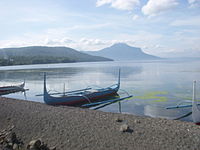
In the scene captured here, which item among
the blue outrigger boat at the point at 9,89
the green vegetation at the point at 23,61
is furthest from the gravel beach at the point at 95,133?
the green vegetation at the point at 23,61

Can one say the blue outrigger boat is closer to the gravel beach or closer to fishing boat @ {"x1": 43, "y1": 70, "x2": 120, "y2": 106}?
fishing boat @ {"x1": 43, "y1": 70, "x2": 120, "y2": 106}

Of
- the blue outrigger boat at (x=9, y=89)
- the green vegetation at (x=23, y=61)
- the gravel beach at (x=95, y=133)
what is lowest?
the blue outrigger boat at (x=9, y=89)

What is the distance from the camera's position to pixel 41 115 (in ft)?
33.4

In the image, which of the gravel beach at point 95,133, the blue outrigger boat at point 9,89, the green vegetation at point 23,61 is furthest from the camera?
the green vegetation at point 23,61

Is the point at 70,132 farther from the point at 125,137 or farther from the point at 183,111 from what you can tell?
the point at 183,111

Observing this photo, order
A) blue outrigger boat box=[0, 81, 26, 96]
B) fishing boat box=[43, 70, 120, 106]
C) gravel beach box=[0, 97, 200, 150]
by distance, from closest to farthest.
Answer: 1. gravel beach box=[0, 97, 200, 150]
2. fishing boat box=[43, 70, 120, 106]
3. blue outrigger boat box=[0, 81, 26, 96]

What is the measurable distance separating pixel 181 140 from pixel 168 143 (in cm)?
58

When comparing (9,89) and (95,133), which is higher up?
(95,133)

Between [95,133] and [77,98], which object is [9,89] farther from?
[95,133]

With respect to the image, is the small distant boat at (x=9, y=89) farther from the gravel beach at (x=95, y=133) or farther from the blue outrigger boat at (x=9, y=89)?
the gravel beach at (x=95, y=133)

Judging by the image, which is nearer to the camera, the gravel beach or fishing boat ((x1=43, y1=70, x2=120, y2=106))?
the gravel beach

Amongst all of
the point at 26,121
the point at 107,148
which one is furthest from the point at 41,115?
the point at 107,148

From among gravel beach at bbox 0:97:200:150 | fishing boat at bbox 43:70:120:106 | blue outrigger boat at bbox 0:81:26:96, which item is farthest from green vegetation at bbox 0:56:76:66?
gravel beach at bbox 0:97:200:150

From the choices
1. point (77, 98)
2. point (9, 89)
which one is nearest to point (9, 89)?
point (9, 89)
